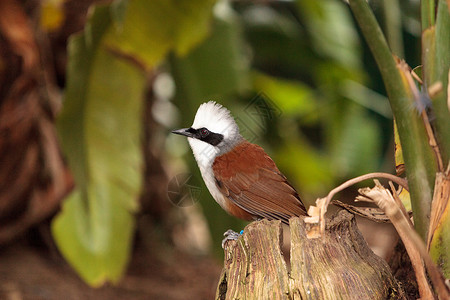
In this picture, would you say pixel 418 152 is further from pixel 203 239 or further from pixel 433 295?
pixel 203 239

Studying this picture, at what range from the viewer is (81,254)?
2553 mm

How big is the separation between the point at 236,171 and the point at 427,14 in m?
0.50

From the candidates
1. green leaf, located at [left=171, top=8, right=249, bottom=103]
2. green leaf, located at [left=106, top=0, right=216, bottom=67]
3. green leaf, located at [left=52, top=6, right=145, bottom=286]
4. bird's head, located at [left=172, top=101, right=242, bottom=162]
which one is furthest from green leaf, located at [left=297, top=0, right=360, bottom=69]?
bird's head, located at [left=172, top=101, right=242, bottom=162]

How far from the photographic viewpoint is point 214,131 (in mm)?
1057

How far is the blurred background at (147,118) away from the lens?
249 centimetres

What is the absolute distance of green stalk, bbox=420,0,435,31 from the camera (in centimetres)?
108

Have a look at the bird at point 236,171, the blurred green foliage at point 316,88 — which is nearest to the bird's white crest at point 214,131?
the bird at point 236,171

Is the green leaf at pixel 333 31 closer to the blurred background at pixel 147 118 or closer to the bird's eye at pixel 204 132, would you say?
the blurred background at pixel 147 118

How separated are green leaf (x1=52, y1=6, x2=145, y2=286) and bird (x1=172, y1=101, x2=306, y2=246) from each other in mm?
1400

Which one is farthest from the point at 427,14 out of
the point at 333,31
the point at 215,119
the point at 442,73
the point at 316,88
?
the point at 316,88

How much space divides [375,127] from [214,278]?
6.56 feet

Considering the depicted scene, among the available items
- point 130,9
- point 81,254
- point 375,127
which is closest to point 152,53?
point 130,9

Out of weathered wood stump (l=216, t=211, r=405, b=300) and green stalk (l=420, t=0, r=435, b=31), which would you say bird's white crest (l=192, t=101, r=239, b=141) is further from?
green stalk (l=420, t=0, r=435, b=31)

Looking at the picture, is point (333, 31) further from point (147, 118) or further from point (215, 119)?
point (215, 119)
